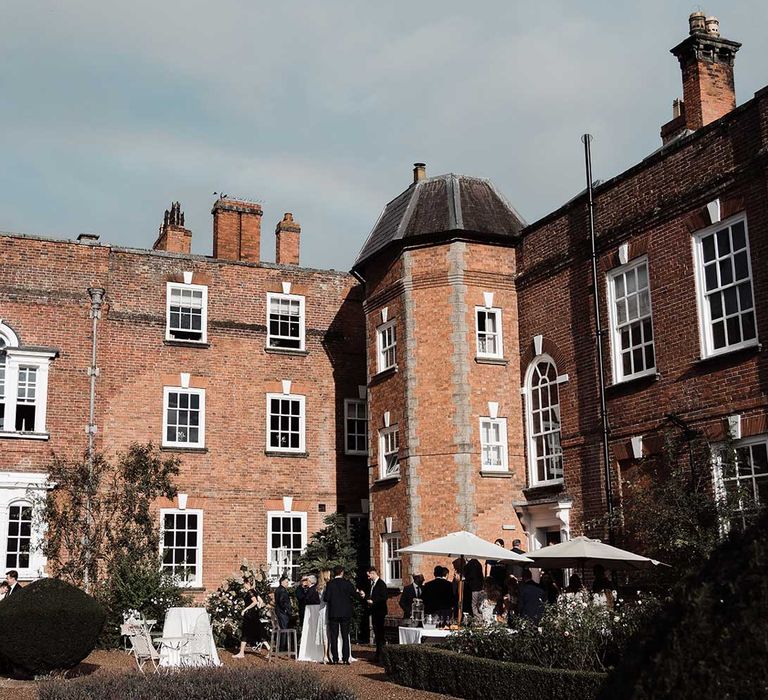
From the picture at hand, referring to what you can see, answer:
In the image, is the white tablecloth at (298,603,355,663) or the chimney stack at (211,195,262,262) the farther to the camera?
the chimney stack at (211,195,262,262)

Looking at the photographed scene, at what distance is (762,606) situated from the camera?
4.03m

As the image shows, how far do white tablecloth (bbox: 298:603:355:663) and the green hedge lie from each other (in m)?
3.45

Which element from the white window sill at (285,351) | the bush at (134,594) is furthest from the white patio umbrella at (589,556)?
the white window sill at (285,351)

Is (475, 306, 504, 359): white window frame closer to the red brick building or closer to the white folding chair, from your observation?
the red brick building

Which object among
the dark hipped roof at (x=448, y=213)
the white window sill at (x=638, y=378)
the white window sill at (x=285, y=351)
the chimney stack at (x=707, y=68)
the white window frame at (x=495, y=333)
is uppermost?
the chimney stack at (x=707, y=68)

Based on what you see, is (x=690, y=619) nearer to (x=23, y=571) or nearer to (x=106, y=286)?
(x=23, y=571)

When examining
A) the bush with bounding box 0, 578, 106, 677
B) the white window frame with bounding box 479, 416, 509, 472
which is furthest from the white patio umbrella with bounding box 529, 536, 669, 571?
the bush with bounding box 0, 578, 106, 677

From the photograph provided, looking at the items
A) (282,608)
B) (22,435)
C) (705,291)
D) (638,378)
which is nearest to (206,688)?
(282,608)

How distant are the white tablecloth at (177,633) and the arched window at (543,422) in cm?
818

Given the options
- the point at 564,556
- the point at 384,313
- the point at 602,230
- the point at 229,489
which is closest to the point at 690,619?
the point at 564,556

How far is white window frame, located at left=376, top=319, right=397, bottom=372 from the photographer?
78.5 ft

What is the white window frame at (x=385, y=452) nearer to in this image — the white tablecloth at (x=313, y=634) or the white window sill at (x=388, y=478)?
the white window sill at (x=388, y=478)

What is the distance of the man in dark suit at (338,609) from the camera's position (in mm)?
17703

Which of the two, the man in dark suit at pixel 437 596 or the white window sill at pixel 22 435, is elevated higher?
the white window sill at pixel 22 435
